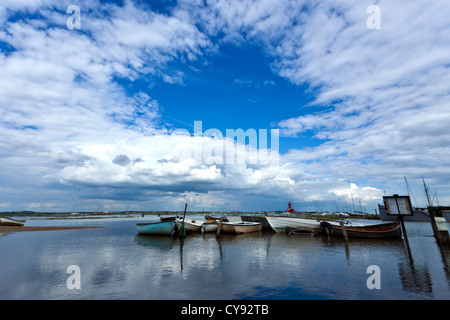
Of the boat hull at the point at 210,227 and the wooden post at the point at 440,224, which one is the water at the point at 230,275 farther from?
the boat hull at the point at 210,227

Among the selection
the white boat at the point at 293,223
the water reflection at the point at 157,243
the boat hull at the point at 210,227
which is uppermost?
the white boat at the point at 293,223

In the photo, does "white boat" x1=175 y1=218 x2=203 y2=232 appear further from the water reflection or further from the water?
the water

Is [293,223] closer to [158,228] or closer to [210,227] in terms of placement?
[210,227]

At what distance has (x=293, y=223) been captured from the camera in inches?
1569

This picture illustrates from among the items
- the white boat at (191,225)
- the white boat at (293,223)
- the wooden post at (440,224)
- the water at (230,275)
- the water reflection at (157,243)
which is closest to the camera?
the water at (230,275)

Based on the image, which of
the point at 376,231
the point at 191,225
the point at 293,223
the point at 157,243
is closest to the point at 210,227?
the point at 191,225

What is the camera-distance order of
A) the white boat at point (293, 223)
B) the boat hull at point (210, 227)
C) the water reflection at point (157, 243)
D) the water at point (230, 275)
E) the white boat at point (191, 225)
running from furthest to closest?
1. the boat hull at point (210, 227)
2. the white boat at point (191, 225)
3. the white boat at point (293, 223)
4. the water reflection at point (157, 243)
5. the water at point (230, 275)

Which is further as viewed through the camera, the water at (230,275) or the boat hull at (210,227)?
the boat hull at (210,227)

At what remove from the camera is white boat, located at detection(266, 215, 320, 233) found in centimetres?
3784

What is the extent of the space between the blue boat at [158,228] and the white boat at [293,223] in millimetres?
18836

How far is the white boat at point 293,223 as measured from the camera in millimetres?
37844

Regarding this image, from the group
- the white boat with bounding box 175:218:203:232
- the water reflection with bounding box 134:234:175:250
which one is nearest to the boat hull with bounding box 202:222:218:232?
the white boat with bounding box 175:218:203:232

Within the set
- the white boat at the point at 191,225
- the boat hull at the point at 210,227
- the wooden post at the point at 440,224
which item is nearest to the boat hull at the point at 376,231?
the wooden post at the point at 440,224

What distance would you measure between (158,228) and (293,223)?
24355mm
